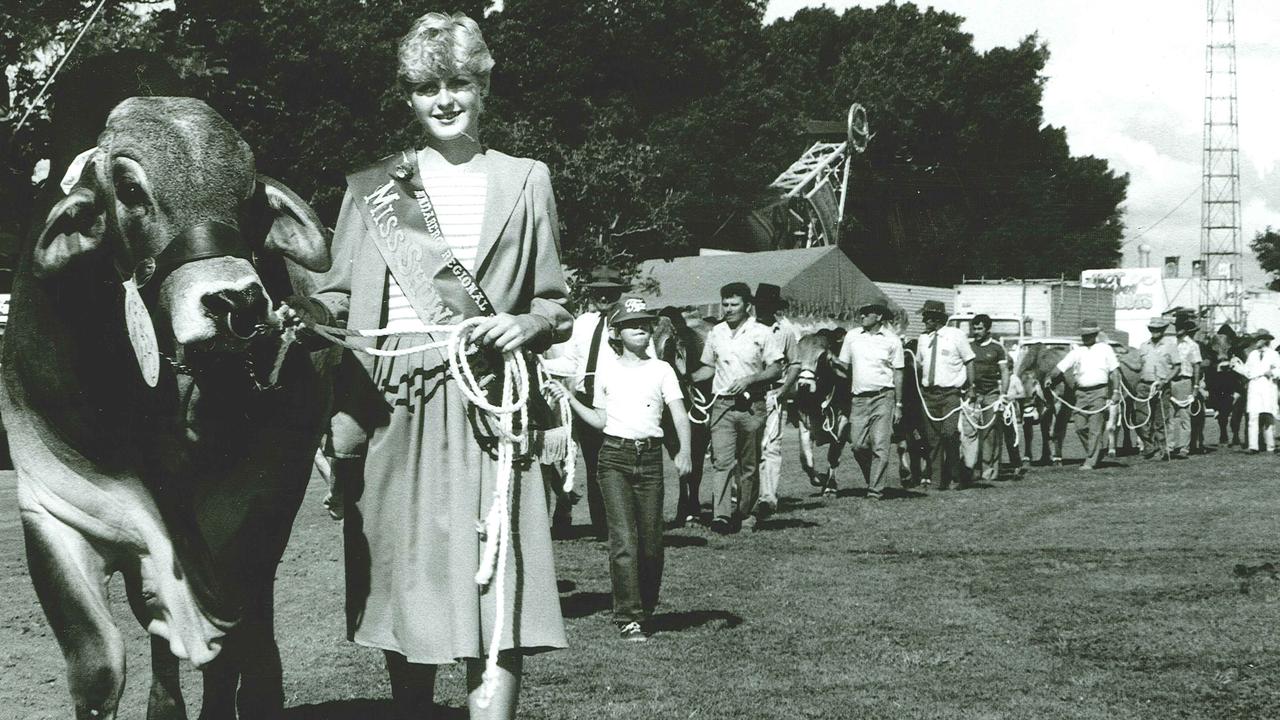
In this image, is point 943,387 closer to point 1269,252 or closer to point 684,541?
point 684,541

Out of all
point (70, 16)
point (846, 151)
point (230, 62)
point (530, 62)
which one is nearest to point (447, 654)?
point (70, 16)

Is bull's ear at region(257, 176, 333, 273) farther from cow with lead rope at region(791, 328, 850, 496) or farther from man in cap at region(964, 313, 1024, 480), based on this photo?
man in cap at region(964, 313, 1024, 480)

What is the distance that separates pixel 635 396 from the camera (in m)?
9.02

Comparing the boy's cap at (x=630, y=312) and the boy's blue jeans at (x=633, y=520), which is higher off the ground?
the boy's cap at (x=630, y=312)

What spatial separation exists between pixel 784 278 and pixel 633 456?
3446cm

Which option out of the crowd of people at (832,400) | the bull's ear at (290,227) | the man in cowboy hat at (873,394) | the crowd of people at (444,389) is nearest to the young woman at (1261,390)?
the crowd of people at (832,400)

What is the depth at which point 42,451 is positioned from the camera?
3.88m

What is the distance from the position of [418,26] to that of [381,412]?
3.70 ft

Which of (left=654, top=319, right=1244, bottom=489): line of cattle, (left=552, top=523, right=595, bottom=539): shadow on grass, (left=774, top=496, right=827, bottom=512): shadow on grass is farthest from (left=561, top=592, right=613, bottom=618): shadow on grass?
(left=774, top=496, right=827, bottom=512): shadow on grass

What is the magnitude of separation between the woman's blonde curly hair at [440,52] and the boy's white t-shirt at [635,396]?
4741 mm

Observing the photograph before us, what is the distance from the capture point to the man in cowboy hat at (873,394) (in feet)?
52.1

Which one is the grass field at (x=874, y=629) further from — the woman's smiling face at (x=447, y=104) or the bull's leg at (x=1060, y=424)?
the bull's leg at (x=1060, y=424)

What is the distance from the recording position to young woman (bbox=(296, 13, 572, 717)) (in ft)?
13.4

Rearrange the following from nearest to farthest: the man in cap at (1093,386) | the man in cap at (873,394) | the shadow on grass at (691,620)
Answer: the shadow on grass at (691,620)
the man in cap at (873,394)
the man in cap at (1093,386)
